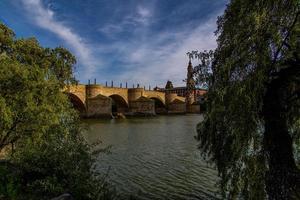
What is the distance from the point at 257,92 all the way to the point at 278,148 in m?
1.27

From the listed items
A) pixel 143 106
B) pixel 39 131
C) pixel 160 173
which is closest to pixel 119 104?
pixel 143 106

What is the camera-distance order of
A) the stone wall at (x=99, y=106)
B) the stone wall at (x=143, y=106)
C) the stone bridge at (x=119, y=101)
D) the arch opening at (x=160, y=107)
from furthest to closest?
the arch opening at (x=160, y=107)
the stone wall at (x=143, y=106)
the stone wall at (x=99, y=106)
the stone bridge at (x=119, y=101)

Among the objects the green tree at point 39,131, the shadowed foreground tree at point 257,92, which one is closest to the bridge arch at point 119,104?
the green tree at point 39,131

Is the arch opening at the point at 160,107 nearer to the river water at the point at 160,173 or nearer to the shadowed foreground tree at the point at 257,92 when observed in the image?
the river water at the point at 160,173

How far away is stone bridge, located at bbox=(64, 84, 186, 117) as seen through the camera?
75.2m

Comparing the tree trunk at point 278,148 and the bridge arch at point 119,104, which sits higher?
the bridge arch at point 119,104

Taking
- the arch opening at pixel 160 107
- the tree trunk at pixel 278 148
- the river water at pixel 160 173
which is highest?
the arch opening at pixel 160 107

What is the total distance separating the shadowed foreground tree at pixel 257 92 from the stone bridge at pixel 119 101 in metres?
49.0

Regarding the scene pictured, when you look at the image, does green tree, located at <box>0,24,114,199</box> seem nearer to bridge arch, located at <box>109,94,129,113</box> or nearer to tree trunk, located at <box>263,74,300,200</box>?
tree trunk, located at <box>263,74,300,200</box>

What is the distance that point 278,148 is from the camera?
271 inches

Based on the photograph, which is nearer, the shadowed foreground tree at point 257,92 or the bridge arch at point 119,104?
the shadowed foreground tree at point 257,92

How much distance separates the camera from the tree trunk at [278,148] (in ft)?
21.7

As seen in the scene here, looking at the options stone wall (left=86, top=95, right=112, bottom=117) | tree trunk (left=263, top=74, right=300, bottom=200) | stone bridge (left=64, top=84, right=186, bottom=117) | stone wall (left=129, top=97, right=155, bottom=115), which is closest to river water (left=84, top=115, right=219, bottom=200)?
tree trunk (left=263, top=74, right=300, bottom=200)

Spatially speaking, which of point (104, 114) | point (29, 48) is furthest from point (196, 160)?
point (104, 114)
